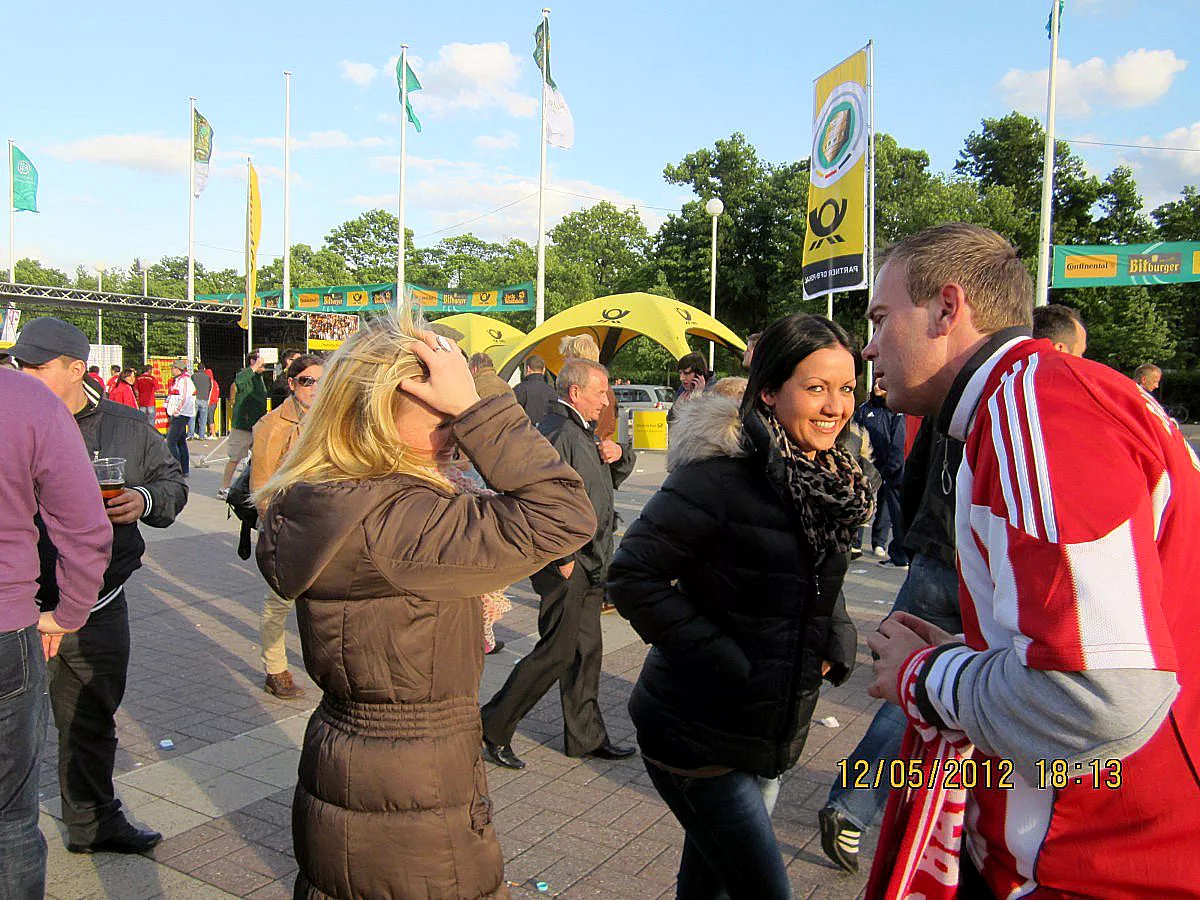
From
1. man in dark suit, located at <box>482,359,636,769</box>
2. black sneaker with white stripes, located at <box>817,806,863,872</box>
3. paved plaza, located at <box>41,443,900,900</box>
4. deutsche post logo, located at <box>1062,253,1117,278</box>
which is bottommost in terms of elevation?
paved plaza, located at <box>41,443,900,900</box>

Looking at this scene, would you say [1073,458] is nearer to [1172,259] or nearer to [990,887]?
[990,887]

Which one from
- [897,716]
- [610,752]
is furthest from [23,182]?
[897,716]

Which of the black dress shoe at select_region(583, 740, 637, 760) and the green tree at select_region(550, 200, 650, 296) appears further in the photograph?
the green tree at select_region(550, 200, 650, 296)

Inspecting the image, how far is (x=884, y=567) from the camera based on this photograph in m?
9.37

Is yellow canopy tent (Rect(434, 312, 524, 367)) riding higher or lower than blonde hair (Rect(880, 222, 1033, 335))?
higher

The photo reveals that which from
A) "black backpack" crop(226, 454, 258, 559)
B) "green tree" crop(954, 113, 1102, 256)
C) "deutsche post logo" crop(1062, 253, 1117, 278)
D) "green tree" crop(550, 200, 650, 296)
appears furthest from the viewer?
"green tree" crop(550, 200, 650, 296)

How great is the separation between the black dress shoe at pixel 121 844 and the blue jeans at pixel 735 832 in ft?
7.73

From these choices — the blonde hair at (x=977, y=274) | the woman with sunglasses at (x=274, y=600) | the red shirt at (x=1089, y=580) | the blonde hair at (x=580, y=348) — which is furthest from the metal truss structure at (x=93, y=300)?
the red shirt at (x=1089, y=580)

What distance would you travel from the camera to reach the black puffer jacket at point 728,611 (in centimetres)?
233

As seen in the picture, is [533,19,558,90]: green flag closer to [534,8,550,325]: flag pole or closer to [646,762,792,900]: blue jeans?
[534,8,550,325]: flag pole

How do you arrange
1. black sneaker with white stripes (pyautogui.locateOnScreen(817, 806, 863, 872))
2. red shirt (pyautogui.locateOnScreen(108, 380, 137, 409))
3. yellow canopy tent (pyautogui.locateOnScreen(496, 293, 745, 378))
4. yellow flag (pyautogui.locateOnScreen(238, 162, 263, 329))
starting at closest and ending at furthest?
1. black sneaker with white stripes (pyautogui.locateOnScreen(817, 806, 863, 872))
2. red shirt (pyautogui.locateOnScreen(108, 380, 137, 409))
3. yellow canopy tent (pyautogui.locateOnScreen(496, 293, 745, 378))
4. yellow flag (pyautogui.locateOnScreen(238, 162, 263, 329))

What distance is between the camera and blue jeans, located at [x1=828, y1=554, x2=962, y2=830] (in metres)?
3.37

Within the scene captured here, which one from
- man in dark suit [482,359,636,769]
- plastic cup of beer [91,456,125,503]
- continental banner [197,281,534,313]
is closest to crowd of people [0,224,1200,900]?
plastic cup of beer [91,456,125,503]

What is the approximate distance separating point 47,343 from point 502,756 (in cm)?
269
